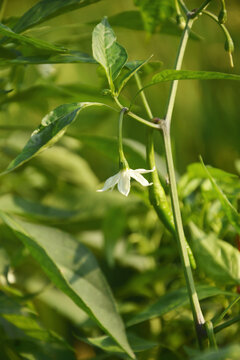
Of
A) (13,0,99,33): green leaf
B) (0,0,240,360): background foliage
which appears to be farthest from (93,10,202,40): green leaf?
(13,0,99,33): green leaf

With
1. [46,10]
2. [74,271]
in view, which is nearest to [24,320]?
[74,271]

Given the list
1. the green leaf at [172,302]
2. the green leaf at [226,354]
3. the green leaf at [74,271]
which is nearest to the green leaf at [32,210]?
the green leaf at [74,271]

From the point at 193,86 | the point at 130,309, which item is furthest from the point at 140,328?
the point at 193,86

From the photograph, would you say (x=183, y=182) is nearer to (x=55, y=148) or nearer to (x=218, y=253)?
(x=218, y=253)

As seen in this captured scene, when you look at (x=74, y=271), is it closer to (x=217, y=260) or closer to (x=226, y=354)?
(x=217, y=260)

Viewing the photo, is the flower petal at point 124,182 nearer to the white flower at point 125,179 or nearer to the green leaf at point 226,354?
the white flower at point 125,179

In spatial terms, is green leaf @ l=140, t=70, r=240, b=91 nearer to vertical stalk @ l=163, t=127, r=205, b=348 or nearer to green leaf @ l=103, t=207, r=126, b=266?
vertical stalk @ l=163, t=127, r=205, b=348

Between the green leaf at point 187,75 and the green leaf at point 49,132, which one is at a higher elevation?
the green leaf at point 187,75
